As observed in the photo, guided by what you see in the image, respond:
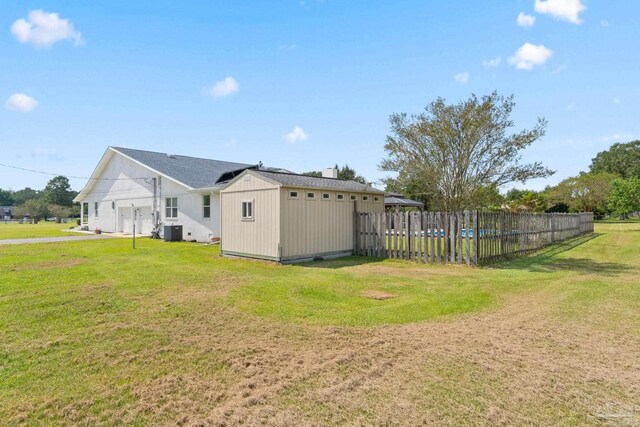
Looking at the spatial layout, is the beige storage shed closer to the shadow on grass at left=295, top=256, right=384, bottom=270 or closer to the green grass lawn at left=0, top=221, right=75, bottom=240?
the shadow on grass at left=295, top=256, right=384, bottom=270

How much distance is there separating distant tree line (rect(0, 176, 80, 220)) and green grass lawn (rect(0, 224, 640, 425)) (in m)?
51.2

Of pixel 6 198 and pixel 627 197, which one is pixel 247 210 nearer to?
pixel 627 197

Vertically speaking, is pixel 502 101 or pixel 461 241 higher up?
pixel 502 101

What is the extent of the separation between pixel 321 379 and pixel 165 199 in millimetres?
20180

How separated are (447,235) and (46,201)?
90071mm

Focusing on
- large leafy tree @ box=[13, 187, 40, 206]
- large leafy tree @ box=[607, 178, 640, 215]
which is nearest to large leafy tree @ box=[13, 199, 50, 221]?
large leafy tree @ box=[13, 187, 40, 206]

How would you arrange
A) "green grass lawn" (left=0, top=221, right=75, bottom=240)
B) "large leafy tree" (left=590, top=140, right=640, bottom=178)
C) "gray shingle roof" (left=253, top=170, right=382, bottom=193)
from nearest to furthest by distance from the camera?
"gray shingle roof" (left=253, top=170, right=382, bottom=193)
"green grass lawn" (left=0, top=221, right=75, bottom=240)
"large leafy tree" (left=590, top=140, right=640, bottom=178)

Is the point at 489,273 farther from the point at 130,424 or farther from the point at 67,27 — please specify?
the point at 67,27

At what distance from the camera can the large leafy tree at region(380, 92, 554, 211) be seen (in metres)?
11.7

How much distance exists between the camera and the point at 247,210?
1270cm

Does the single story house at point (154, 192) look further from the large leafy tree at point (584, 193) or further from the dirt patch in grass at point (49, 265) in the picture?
the large leafy tree at point (584, 193)

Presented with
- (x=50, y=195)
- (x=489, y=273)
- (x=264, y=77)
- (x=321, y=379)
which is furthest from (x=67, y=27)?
(x=50, y=195)

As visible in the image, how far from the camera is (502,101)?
1166 centimetres

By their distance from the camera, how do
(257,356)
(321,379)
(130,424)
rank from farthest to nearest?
(257,356) < (321,379) < (130,424)
